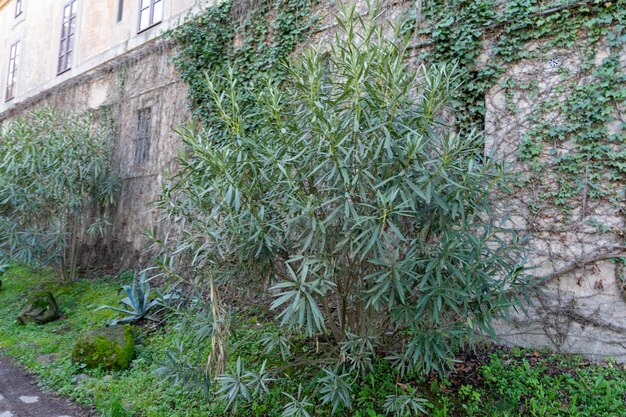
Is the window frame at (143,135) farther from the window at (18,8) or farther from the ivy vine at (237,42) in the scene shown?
the window at (18,8)

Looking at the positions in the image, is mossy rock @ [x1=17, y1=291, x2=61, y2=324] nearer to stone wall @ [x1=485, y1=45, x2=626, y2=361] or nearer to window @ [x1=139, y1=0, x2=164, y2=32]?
window @ [x1=139, y1=0, x2=164, y2=32]

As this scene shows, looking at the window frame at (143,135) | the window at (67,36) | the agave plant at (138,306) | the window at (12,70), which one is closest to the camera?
the agave plant at (138,306)

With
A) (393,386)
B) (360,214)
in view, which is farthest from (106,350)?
(360,214)

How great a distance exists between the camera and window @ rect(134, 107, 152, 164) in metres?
Answer: 8.91

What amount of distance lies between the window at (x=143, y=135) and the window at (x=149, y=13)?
1.88 meters

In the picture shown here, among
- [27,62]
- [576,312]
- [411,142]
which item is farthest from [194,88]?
[27,62]

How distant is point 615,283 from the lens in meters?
4.29

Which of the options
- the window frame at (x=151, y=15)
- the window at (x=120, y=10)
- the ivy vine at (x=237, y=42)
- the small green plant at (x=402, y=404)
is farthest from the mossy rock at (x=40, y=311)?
the window at (x=120, y=10)

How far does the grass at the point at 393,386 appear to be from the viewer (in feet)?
11.7

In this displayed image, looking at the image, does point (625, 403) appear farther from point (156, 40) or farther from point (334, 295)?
point (156, 40)

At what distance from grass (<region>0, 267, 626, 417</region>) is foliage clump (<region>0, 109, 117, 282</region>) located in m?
3.02

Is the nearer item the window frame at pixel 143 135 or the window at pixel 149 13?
the window frame at pixel 143 135

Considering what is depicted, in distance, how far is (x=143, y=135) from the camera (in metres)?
9.04

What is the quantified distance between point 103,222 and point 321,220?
6.93 m
